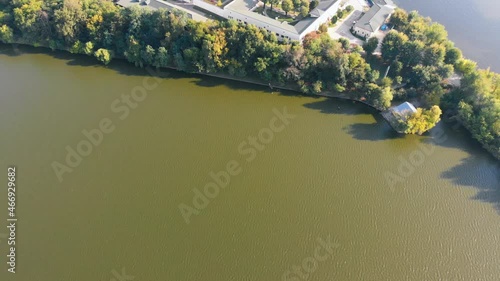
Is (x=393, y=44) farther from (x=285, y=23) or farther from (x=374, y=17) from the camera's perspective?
(x=285, y=23)

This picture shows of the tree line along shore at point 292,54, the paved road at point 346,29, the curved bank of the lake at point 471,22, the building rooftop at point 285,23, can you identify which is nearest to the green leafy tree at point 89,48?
→ the tree line along shore at point 292,54

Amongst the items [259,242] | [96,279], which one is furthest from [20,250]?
[259,242]

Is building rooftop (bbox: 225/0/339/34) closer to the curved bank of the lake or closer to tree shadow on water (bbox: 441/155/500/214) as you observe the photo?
the curved bank of the lake

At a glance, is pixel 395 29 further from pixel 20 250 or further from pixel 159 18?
pixel 20 250

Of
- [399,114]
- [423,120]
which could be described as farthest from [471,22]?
[399,114]

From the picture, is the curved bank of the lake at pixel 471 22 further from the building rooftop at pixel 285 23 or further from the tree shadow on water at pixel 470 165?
the building rooftop at pixel 285 23

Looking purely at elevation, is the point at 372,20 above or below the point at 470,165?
above

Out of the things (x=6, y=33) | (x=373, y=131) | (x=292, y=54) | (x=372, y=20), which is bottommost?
(x=6, y=33)
